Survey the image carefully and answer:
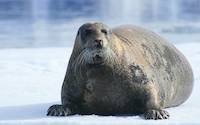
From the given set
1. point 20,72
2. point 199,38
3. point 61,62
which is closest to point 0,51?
point 61,62

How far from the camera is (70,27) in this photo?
13.6 metres

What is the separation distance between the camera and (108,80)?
4.37m

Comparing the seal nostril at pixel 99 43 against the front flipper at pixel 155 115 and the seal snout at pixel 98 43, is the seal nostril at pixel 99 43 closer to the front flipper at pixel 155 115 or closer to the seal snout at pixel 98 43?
the seal snout at pixel 98 43

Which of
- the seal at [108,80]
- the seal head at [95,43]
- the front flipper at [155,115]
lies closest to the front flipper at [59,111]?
the seal at [108,80]

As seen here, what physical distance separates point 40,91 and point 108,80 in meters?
1.46

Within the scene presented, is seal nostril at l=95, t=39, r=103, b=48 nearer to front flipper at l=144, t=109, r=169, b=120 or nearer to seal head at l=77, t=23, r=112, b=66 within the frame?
seal head at l=77, t=23, r=112, b=66

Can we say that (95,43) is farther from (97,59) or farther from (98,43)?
(97,59)

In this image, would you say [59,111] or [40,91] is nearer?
[59,111]

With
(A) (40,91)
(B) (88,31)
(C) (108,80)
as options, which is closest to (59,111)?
(C) (108,80)

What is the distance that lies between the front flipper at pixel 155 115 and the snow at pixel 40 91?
5cm

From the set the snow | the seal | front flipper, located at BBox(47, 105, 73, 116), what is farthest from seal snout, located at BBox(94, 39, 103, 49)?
front flipper, located at BBox(47, 105, 73, 116)

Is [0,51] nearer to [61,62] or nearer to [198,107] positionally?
[61,62]

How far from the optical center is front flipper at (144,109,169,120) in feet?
13.8

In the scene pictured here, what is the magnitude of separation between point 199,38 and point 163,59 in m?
6.75
